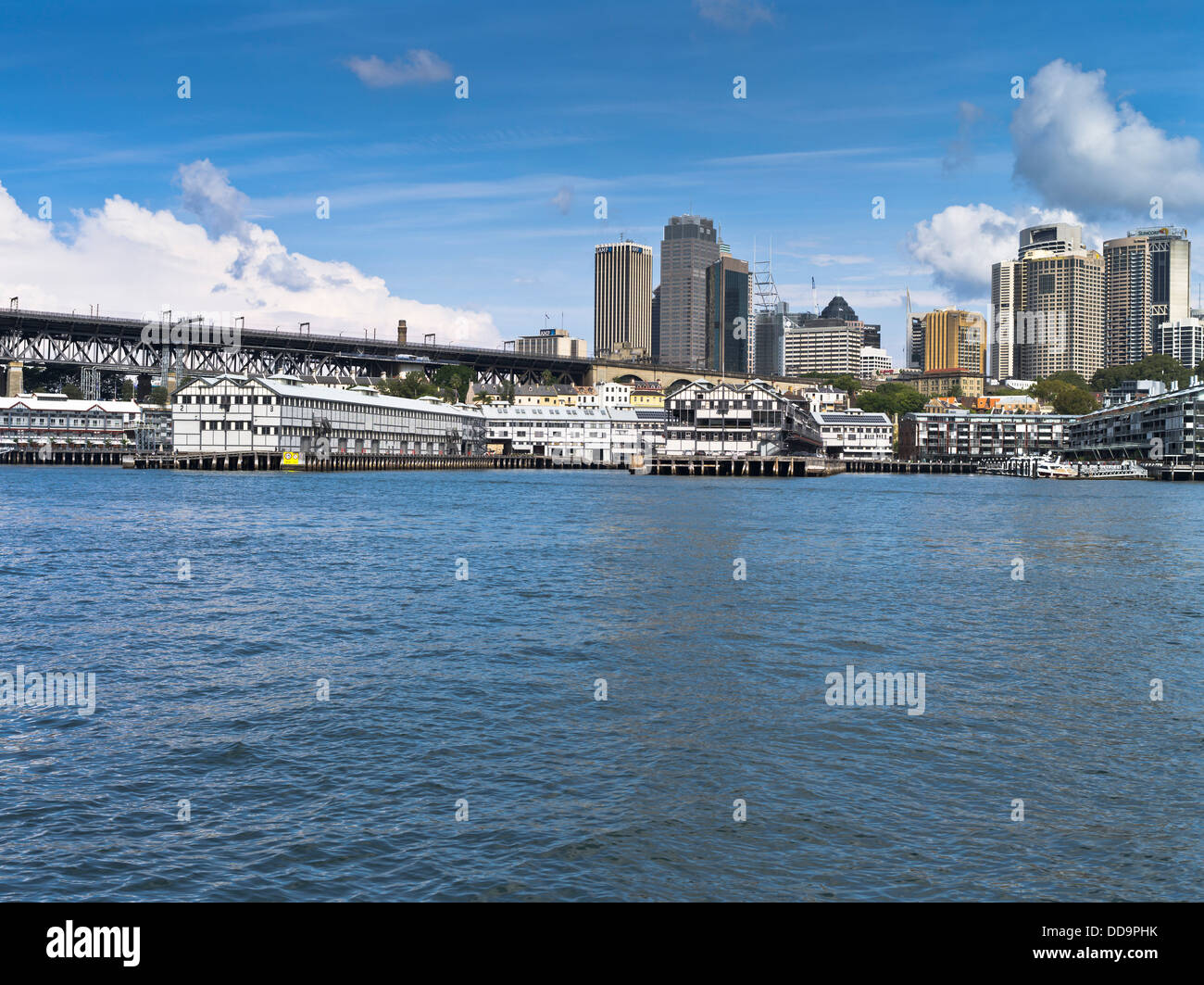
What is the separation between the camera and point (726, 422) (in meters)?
142

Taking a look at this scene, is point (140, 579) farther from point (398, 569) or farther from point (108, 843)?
point (108, 843)

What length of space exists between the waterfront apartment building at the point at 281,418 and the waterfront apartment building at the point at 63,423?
27208mm

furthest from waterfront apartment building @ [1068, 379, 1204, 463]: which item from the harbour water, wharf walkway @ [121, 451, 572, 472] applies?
the harbour water

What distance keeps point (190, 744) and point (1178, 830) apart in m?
12.2

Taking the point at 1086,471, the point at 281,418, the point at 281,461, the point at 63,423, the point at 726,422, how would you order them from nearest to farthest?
the point at 281,461 → the point at 281,418 → the point at 726,422 → the point at 1086,471 → the point at 63,423

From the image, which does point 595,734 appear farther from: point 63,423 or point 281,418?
point 63,423

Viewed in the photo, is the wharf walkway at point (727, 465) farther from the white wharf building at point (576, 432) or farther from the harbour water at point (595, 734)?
the harbour water at point (595, 734)

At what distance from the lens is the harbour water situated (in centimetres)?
1066

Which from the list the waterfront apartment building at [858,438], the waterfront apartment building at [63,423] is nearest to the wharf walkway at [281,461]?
the waterfront apartment building at [63,423]

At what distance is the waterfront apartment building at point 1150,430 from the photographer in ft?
464

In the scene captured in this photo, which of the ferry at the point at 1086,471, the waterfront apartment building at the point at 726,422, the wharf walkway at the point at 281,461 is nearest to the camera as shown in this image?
the wharf walkway at the point at 281,461

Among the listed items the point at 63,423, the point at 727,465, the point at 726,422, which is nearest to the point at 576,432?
the point at 726,422

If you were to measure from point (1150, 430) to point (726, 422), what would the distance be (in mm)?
64839

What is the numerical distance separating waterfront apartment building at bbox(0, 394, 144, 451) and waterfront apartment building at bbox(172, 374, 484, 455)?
27.2m
